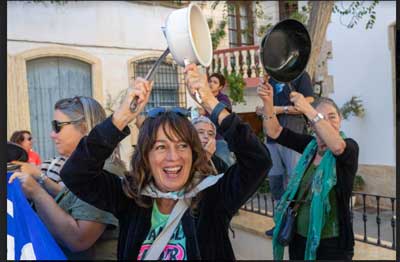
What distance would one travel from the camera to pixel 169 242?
3.63 ft

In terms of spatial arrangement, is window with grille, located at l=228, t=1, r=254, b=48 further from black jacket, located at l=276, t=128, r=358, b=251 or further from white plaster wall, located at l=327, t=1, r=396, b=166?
black jacket, located at l=276, t=128, r=358, b=251

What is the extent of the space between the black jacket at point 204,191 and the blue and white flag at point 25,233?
0.54ft

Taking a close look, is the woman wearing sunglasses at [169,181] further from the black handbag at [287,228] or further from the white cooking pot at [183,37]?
the black handbag at [287,228]

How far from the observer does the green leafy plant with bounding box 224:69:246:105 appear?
7.07ft

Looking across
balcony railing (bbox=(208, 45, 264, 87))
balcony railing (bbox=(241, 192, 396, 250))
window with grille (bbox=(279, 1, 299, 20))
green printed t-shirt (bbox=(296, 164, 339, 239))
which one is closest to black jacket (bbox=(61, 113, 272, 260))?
green printed t-shirt (bbox=(296, 164, 339, 239))

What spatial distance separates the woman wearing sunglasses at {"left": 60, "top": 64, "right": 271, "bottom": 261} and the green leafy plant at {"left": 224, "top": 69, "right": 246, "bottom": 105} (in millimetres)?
975

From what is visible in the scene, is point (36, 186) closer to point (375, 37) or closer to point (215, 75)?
point (215, 75)

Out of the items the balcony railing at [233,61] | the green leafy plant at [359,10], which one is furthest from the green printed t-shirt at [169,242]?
the green leafy plant at [359,10]

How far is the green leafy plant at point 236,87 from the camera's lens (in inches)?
84.9

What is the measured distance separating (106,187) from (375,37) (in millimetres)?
2993

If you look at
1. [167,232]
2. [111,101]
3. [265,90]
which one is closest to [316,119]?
[265,90]

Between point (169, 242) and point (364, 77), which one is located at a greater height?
point (364, 77)

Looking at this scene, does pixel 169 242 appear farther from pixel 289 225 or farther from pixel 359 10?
pixel 359 10

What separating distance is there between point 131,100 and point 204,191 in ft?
1.08
